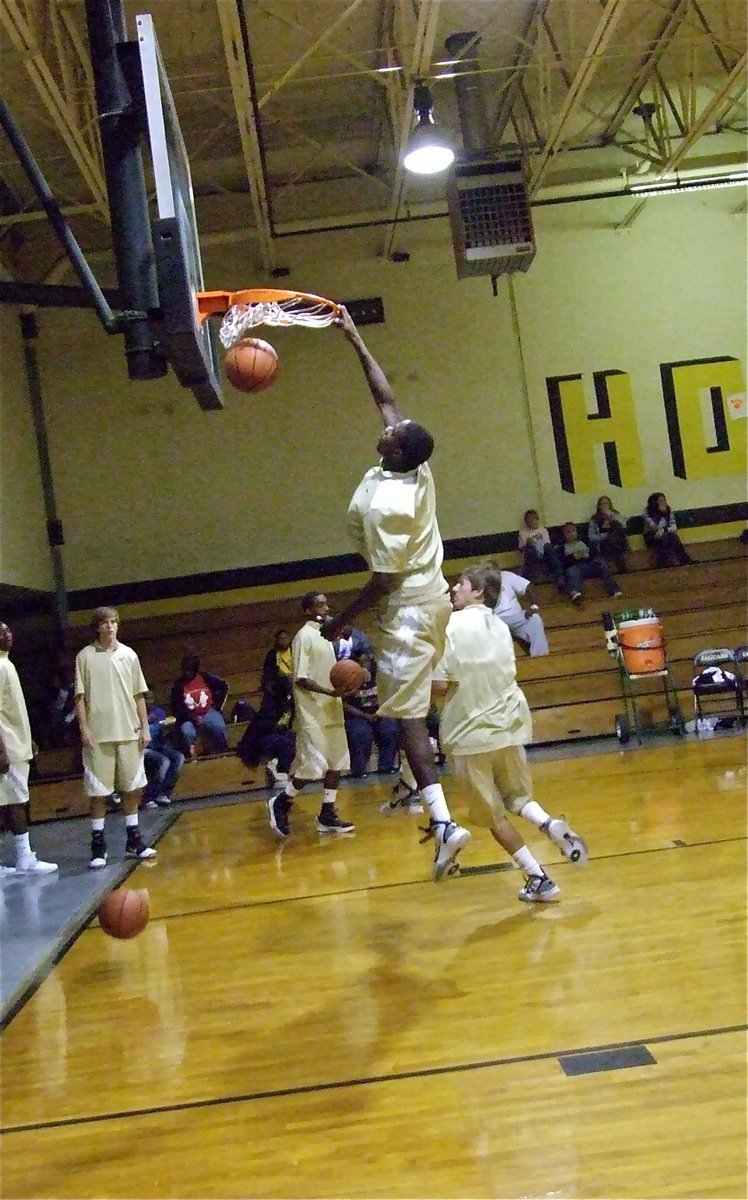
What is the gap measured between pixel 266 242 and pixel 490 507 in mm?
4144

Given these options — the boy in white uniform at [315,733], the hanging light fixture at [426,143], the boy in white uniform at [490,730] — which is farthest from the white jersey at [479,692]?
the hanging light fixture at [426,143]

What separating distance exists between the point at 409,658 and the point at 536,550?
8.76 m

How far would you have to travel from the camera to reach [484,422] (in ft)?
44.4

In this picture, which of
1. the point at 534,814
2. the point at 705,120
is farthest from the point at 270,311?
the point at 705,120

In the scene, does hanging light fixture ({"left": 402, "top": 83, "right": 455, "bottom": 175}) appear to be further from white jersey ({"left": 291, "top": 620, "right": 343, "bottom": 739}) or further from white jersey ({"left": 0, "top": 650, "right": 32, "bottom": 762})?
white jersey ({"left": 0, "top": 650, "right": 32, "bottom": 762})

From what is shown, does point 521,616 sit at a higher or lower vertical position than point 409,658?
lower

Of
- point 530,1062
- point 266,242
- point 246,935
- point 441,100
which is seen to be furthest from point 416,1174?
point 441,100

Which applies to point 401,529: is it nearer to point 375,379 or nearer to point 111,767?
point 375,379

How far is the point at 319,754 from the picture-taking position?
282 inches

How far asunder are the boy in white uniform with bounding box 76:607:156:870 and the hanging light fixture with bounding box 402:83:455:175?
15.3 ft

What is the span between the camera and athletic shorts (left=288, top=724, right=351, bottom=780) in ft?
23.5

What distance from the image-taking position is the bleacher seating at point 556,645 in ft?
32.2

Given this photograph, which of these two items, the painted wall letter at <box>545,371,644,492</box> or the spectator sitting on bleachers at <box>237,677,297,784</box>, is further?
the painted wall letter at <box>545,371,644,492</box>

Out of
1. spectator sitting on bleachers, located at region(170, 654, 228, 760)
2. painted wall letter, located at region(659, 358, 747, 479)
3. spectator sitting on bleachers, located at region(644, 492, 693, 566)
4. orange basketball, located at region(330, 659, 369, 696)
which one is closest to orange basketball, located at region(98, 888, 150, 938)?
orange basketball, located at region(330, 659, 369, 696)
